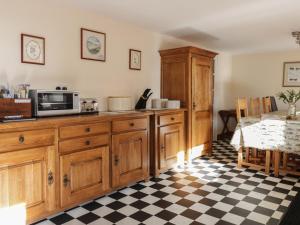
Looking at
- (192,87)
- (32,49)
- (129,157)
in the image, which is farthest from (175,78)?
(32,49)

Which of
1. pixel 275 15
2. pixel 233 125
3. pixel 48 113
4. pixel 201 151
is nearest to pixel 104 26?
pixel 48 113

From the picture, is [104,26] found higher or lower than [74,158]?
higher

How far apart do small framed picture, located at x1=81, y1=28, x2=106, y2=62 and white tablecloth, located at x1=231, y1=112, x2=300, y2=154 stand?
218 centimetres

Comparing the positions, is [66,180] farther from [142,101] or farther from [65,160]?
[142,101]

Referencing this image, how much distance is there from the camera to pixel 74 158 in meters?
2.32

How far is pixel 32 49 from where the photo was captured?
256 centimetres

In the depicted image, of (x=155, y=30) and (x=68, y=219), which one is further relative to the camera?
(x=155, y=30)

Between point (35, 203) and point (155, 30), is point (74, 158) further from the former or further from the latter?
point (155, 30)

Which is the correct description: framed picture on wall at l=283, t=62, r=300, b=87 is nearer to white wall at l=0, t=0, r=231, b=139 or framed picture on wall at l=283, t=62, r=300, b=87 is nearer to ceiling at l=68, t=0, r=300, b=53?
ceiling at l=68, t=0, r=300, b=53

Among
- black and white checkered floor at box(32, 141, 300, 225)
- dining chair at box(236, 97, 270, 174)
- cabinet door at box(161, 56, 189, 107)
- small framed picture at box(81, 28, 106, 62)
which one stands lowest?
black and white checkered floor at box(32, 141, 300, 225)

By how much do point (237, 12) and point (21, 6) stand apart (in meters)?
2.36

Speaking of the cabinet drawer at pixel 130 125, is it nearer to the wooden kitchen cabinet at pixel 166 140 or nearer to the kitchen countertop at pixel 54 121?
the kitchen countertop at pixel 54 121

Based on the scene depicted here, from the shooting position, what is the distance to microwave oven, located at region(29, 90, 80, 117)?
7.49 ft

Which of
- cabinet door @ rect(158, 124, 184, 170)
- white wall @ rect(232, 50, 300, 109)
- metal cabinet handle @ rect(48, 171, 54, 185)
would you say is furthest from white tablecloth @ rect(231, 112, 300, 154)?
white wall @ rect(232, 50, 300, 109)
